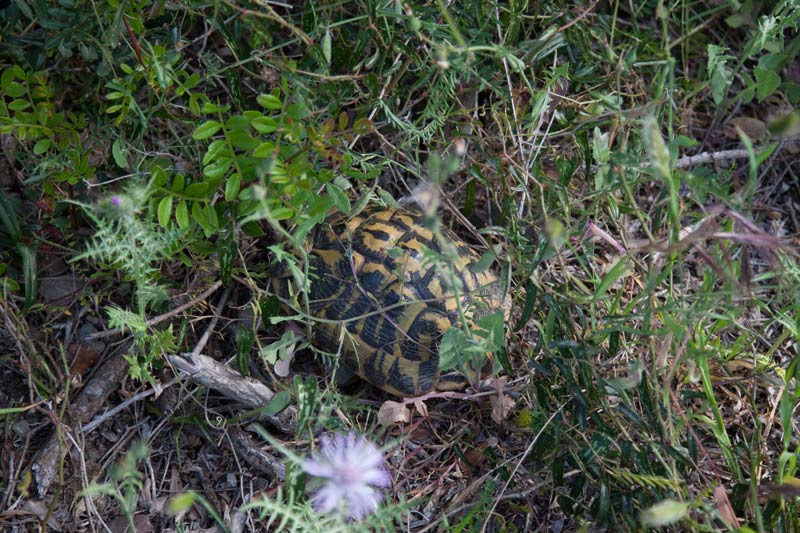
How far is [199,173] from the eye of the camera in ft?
6.83

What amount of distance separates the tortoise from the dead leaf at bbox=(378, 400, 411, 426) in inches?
5.5

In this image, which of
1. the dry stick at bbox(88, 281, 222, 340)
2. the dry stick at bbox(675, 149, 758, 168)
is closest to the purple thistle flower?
A: the dry stick at bbox(88, 281, 222, 340)

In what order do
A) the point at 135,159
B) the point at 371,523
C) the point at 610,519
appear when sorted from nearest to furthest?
1. the point at 371,523
2. the point at 610,519
3. the point at 135,159

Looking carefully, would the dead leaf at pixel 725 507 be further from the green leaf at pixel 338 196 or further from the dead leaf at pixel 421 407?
the green leaf at pixel 338 196

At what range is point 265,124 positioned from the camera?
1.56m

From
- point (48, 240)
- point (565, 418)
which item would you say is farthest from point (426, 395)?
point (48, 240)

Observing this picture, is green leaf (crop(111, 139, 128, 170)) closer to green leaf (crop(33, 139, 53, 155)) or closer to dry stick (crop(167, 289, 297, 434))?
green leaf (crop(33, 139, 53, 155))

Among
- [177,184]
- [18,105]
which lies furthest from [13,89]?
[177,184]

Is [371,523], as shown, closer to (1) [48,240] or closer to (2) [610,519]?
(2) [610,519]

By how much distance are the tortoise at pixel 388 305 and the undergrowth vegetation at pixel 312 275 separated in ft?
0.31

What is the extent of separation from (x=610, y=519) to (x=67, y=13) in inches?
74.5

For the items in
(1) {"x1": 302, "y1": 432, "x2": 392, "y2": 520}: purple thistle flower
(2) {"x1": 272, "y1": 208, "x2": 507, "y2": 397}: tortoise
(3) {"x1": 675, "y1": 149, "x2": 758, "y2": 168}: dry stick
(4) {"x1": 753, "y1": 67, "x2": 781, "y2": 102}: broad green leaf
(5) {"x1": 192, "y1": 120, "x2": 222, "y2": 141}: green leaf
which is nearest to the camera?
(1) {"x1": 302, "y1": 432, "x2": 392, "y2": 520}: purple thistle flower

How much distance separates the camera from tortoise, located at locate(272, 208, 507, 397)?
212cm

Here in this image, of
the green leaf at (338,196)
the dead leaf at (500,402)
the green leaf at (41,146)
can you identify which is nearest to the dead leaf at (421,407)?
the dead leaf at (500,402)
